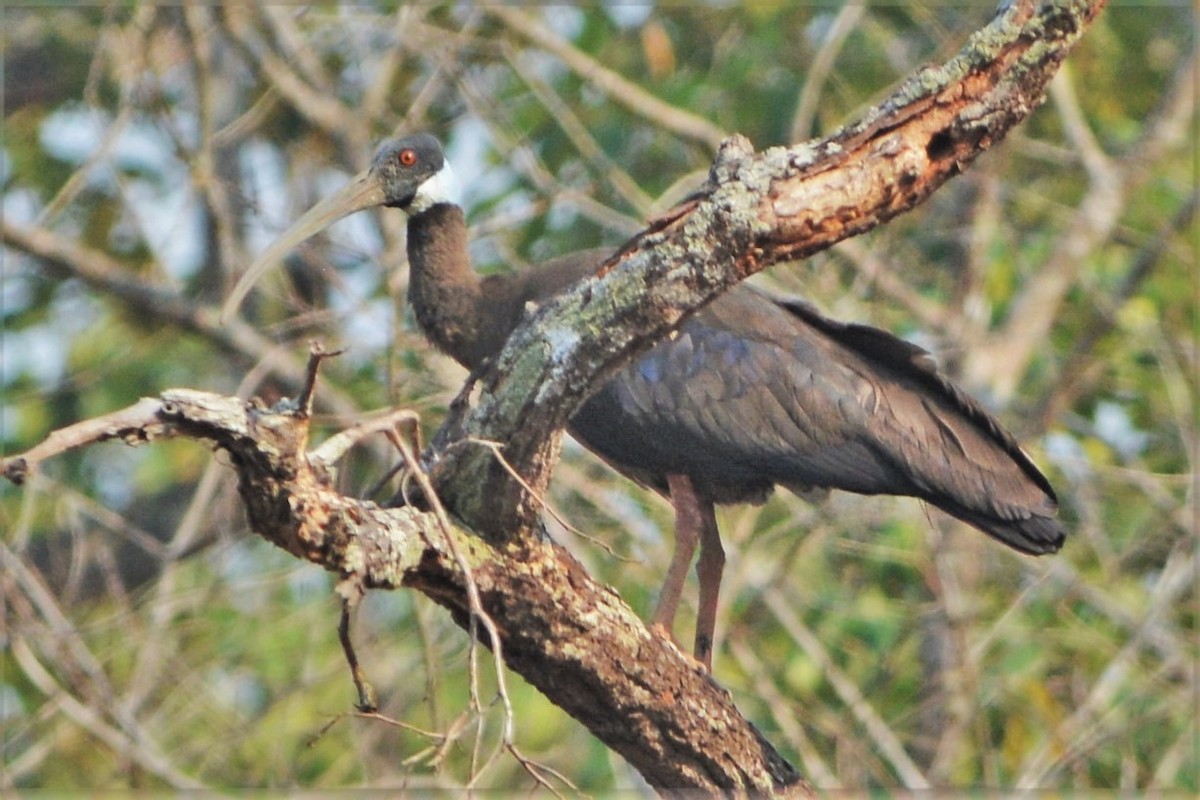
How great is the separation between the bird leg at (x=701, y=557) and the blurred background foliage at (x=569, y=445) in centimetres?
102

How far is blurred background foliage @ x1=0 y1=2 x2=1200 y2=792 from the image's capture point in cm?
836

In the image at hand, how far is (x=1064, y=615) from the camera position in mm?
8680

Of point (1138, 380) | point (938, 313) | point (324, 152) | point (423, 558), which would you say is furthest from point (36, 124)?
point (423, 558)

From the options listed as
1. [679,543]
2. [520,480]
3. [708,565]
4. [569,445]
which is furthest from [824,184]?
[569,445]

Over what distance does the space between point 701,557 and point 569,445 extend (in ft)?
7.04

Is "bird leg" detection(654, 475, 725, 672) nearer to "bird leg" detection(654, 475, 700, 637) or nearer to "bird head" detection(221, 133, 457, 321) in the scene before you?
"bird leg" detection(654, 475, 700, 637)

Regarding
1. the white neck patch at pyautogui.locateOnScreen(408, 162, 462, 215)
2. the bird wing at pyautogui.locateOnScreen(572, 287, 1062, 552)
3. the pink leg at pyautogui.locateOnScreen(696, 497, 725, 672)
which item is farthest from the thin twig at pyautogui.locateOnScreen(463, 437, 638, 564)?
the white neck patch at pyautogui.locateOnScreen(408, 162, 462, 215)

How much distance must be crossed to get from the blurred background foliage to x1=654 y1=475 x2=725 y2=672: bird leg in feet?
3.35

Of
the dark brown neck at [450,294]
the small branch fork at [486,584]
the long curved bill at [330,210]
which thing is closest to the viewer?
the small branch fork at [486,584]

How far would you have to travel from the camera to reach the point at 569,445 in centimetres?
858

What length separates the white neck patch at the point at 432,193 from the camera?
6.59 metres

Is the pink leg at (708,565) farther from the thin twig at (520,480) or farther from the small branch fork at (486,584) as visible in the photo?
the thin twig at (520,480)

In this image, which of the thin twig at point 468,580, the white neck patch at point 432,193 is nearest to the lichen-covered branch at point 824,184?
the thin twig at point 468,580

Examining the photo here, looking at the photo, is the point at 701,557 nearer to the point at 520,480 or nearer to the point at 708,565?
the point at 708,565
